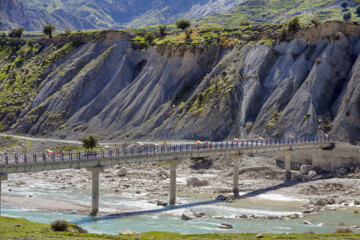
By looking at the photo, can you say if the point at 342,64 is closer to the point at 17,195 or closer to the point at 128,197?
the point at 128,197

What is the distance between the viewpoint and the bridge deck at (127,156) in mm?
55781

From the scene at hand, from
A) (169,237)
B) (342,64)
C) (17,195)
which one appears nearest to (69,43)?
(342,64)

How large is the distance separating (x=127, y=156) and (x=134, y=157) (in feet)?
4.99

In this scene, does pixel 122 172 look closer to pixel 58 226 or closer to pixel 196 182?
pixel 196 182

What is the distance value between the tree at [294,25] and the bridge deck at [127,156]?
111ft

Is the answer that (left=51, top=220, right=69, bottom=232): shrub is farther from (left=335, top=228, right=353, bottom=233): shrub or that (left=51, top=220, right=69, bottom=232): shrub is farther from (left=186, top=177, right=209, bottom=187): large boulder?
(left=186, top=177, right=209, bottom=187): large boulder

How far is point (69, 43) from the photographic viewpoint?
6176 inches

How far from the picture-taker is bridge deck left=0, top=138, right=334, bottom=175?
55.8 meters

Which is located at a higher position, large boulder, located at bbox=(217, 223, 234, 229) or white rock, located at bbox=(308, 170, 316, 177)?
white rock, located at bbox=(308, 170, 316, 177)

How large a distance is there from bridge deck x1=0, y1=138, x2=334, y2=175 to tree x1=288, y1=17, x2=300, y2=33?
34.0 metres

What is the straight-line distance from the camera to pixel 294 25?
387 feet

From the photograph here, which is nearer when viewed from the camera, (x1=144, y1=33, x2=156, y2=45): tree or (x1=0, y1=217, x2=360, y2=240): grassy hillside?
(x1=0, y1=217, x2=360, y2=240): grassy hillside

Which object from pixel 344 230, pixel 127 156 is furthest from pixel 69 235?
pixel 344 230

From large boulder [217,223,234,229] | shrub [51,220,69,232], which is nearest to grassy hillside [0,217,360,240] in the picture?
shrub [51,220,69,232]
